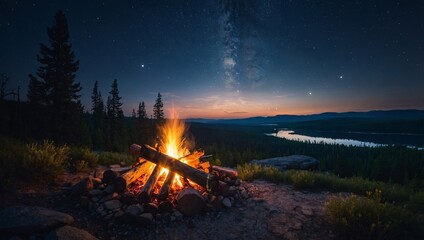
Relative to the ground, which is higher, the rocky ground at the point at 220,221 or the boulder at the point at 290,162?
the rocky ground at the point at 220,221

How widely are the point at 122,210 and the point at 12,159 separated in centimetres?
476

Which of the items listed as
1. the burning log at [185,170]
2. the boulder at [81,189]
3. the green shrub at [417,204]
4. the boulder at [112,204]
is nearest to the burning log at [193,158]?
the burning log at [185,170]

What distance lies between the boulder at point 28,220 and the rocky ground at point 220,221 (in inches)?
15.2

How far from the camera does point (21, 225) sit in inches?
158

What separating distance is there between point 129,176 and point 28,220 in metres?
2.91

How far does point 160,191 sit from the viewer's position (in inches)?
248

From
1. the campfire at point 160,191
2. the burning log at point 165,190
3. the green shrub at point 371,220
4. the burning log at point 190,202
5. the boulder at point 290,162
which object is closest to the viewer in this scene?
the green shrub at point 371,220

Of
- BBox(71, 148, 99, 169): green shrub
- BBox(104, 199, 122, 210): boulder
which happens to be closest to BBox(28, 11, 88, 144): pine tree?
BBox(71, 148, 99, 169): green shrub

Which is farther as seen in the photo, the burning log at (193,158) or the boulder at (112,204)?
the burning log at (193,158)

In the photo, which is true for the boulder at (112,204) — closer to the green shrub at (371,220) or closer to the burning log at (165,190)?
the burning log at (165,190)

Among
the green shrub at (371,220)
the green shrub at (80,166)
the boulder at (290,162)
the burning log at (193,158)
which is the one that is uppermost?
the burning log at (193,158)

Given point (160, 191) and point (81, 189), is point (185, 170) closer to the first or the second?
point (160, 191)

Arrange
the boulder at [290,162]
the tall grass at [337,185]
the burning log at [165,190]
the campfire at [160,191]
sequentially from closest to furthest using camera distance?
the campfire at [160,191] < the burning log at [165,190] < the tall grass at [337,185] < the boulder at [290,162]

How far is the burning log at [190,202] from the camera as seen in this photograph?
5.91 meters
